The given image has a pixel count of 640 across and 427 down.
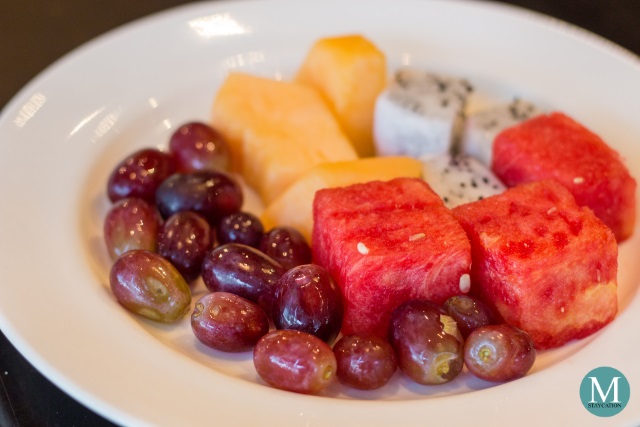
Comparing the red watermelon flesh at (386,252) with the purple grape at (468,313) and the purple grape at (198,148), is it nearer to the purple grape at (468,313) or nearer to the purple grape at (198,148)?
the purple grape at (468,313)

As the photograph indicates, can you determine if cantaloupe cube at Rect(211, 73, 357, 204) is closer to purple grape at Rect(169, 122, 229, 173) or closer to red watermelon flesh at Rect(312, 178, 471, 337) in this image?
purple grape at Rect(169, 122, 229, 173)

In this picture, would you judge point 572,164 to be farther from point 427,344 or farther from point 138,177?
point 138,177

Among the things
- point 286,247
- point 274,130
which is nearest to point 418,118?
point 274,130

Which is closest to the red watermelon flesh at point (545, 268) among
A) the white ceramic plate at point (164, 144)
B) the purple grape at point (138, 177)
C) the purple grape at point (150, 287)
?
the white ceramic plate at point (164, 144)

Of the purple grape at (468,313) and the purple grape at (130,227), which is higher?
the purple grape at (130,227)

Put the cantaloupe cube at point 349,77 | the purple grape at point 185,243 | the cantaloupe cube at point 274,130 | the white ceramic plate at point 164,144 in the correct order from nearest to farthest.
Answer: the white ceramic plate at point 164,144, the purple grape at point 185,243, the cantaloupe cube at point 274,130, the cantaloupe cube at point 349,77
